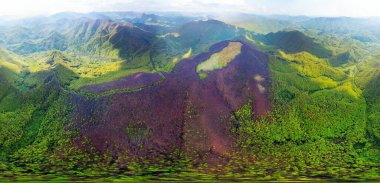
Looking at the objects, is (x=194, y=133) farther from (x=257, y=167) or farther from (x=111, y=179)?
(x=111, y=179)

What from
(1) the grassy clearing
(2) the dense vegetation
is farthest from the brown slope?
(1) the grassy clearing

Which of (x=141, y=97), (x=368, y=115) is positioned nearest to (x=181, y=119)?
(x=141, y=97)

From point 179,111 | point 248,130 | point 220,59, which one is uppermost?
point 220,59

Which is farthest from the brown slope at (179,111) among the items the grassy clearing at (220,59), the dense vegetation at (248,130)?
the grassy clearing at (220,59)

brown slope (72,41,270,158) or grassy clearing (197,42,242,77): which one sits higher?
grassy clearing (197,42,242,77)

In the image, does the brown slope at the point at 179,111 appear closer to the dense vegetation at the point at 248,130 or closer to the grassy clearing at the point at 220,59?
the dense vegetation at the point at 248,130

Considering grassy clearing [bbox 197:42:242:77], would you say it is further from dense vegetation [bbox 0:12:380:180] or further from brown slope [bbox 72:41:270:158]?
brown slope [bbox 72:41:270:158]

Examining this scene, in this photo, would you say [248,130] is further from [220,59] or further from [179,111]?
[220,59]

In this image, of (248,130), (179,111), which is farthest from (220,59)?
(248,130)
